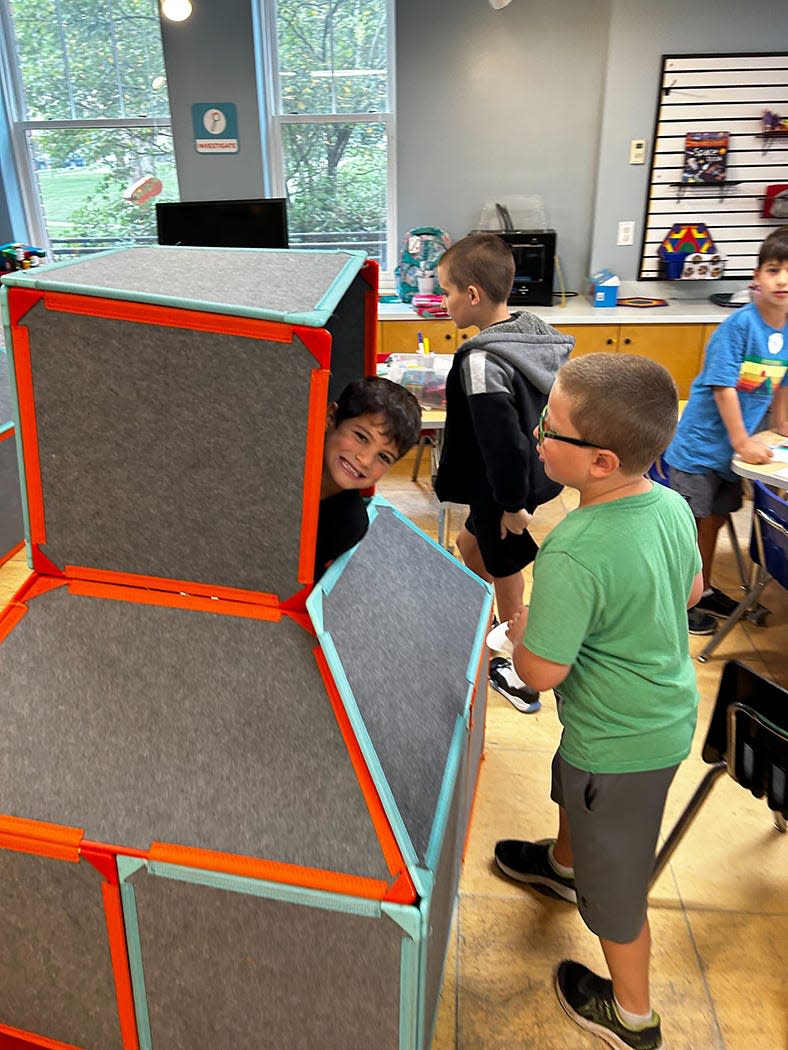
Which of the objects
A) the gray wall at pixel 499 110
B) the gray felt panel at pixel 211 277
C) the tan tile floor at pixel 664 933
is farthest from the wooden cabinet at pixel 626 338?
the gray felt panel at pixel 211 277

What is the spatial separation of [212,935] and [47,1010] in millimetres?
397

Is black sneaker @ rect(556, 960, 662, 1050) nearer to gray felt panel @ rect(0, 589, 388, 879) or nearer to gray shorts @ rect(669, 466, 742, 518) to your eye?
gray felt panel @ rect(0, 589, 388, 879)

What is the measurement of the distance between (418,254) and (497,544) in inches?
118

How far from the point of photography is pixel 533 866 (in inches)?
73.4

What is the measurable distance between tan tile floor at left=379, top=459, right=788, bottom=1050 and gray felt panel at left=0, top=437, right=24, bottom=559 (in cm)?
221

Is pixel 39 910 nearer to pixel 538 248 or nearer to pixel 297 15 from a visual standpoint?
pixel 538 248

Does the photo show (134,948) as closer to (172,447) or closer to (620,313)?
(172,447)

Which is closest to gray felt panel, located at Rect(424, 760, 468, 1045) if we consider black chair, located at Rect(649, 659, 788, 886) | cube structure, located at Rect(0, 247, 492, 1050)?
cube structure, located at Rect(0, 247, 492, 1050)

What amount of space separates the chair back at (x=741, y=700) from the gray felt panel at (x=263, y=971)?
83 cm

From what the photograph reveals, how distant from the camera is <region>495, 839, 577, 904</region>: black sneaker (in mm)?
1840

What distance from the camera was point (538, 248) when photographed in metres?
4.54

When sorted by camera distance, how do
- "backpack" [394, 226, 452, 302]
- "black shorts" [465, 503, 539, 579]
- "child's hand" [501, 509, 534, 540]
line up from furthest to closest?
"backpack" [394, 226, 452, 302] < "black shorts" [465, 503, 539, 579] < "child's hand" [501, 509, 534, 540]

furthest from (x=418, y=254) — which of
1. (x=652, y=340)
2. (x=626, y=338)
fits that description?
(x=652, y=340)

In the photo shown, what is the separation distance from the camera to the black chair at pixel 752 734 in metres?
1.42
